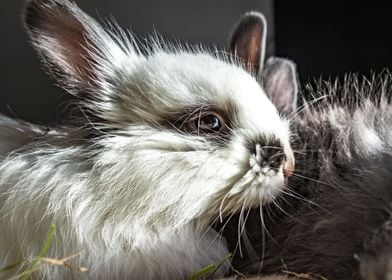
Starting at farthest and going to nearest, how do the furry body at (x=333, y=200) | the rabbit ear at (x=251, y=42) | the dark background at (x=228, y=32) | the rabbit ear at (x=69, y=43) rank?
the dark background at (x=228, y=32) < the rabbit ear at (x=251, y=42) < the rabbit ear at (x=69, y=43) < the furry body at (x=333, y=200)

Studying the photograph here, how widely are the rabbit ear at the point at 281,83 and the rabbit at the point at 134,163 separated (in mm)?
212

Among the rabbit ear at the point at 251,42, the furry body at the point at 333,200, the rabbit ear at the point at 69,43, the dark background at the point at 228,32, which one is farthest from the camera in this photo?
the dark background at the point at 228,32

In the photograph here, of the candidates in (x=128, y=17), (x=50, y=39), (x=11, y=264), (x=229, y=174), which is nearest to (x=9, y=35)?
(x=128, y=17)

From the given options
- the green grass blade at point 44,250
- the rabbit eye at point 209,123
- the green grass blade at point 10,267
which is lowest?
the green grass blade at point 10,267

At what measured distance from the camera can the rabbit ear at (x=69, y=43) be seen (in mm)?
1034

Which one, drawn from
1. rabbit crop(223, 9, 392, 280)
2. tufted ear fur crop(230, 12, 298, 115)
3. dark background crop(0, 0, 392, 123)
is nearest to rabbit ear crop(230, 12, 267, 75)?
tufted ear fur crop(230, 12, 298, 115)

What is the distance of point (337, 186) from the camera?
39.9 inches

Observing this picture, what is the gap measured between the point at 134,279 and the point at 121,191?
0.14 meters

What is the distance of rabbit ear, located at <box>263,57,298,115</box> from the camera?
4.20 feet

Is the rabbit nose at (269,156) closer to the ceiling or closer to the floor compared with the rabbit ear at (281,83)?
closer to the floor

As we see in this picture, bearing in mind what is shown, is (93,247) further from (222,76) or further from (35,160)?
(222,76)

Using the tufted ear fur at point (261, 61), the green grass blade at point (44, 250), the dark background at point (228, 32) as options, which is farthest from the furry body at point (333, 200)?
the dark background at point (228, 32)

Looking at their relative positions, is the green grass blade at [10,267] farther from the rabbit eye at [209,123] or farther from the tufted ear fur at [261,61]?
the tufted ear fur at [261,61]

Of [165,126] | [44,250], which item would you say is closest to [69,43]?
[165,126]
